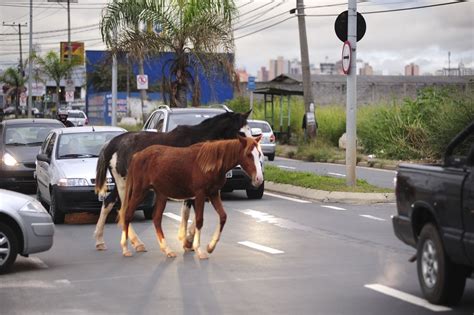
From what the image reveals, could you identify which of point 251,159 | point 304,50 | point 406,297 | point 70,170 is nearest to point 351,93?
point 70,170

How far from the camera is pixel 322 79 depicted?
64438 mm

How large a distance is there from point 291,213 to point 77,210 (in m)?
4.20

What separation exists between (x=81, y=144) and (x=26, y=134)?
570 cm

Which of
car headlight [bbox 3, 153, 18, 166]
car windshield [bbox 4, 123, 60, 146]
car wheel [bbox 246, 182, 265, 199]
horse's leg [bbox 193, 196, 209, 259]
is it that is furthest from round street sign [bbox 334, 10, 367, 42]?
horse's leg [bbox 193, 196, 209, 259]

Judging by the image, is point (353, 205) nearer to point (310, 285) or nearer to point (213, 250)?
point (213, 250)

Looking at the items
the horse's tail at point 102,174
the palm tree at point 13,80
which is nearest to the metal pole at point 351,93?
the horse's tail at point 102,174

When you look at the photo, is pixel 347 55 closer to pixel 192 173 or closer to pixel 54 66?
pixel 192 173

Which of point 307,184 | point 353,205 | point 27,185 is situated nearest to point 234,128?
point 353,205

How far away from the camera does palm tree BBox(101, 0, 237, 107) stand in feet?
82.5

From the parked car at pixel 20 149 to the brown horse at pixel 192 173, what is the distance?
903cm

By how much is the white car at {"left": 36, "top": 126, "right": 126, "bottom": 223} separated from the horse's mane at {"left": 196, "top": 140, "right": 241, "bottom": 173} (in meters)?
4.43

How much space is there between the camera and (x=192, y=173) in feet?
35.9

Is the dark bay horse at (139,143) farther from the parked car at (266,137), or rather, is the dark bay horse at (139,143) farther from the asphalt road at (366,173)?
the parked car at (266,137)

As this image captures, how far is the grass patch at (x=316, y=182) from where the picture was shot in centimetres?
1905
